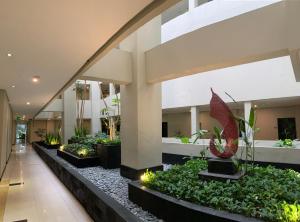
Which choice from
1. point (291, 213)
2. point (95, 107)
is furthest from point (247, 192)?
point (95, 107)

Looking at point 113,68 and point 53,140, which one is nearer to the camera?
point 113,68

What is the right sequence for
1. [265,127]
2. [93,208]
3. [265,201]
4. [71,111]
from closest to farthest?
[265,201]
[93,208]
[265,127]
[71,111]

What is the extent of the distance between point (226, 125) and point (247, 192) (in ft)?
4.93

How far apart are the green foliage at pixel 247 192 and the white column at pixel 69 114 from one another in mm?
12267

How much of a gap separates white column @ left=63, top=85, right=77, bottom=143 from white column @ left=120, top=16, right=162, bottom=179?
992 centimetres

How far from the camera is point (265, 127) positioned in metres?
12.1

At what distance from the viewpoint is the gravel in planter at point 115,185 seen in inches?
146

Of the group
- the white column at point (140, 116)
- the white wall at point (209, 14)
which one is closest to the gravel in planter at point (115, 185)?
the white column at point (140, 116)

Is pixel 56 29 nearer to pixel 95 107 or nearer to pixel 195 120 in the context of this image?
pixel 195 120

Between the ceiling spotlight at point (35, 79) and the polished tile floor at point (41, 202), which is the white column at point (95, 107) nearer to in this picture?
the polished tile floor at point (41, 202)

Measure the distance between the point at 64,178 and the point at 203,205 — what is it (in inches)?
177

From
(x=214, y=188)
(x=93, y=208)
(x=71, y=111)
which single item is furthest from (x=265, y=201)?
(x=71, y=111)

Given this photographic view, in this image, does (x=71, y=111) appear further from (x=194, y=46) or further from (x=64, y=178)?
(x=194, y=46)

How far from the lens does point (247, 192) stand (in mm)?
3279
